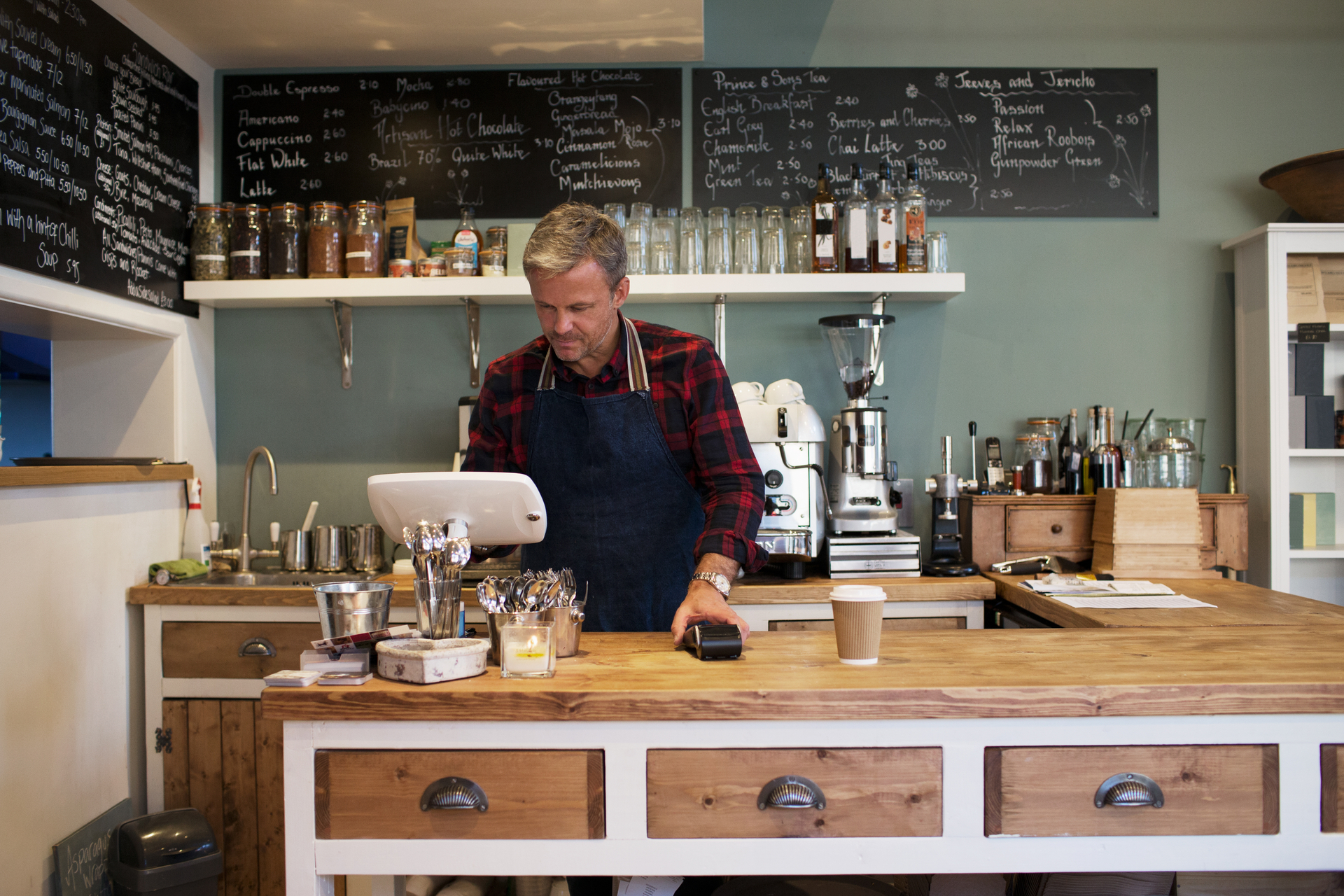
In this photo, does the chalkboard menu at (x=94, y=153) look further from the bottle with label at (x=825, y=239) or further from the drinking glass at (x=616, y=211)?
the bottle with label at (x=825, y=239)

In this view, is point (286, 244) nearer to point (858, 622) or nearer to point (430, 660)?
point (430, 660)

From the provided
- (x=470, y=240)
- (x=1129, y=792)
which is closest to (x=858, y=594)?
(x=1129, y=792)

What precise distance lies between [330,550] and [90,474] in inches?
30.0

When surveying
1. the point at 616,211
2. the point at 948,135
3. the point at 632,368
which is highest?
the point at 948,135

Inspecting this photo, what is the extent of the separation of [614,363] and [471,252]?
1.30m

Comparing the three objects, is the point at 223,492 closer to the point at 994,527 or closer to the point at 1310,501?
the point at 994,527

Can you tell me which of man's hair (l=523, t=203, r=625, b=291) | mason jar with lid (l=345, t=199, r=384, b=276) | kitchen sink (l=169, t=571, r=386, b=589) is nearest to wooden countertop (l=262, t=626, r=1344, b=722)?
man's hair (l=523, t=203, r=625, b=291)

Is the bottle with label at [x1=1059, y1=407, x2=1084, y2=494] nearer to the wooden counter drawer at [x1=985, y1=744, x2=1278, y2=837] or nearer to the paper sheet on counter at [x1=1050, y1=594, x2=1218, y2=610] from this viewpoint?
the paper sheet on counter at [x1=1050, y1=594, x2=1218, y2=610]

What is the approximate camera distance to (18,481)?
87.7 inches

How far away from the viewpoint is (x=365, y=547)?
3064 mm

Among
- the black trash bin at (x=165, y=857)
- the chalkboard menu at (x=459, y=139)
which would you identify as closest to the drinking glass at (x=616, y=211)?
the chalkboard menu at (x=459, y=139)

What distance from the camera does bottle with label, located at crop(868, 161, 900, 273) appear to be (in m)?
3.04

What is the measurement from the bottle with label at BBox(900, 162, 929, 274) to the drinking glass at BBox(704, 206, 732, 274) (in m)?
0.60

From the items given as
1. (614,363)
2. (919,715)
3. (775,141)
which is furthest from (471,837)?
(775,141)
